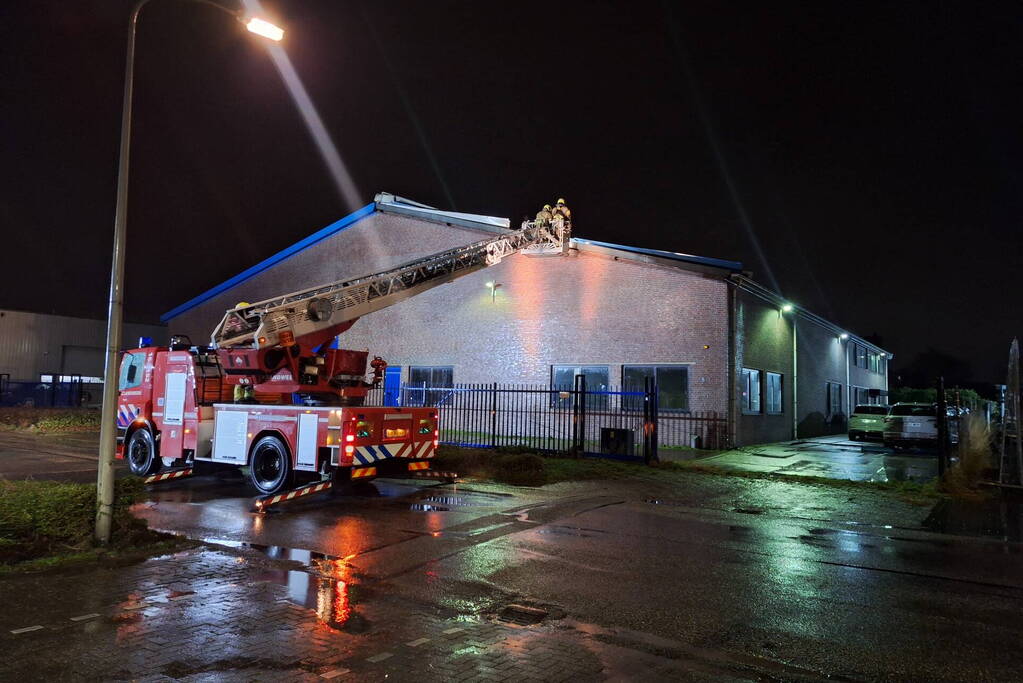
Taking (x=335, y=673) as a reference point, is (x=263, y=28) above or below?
above

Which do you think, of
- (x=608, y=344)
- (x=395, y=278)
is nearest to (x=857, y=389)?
(x=608, y=344)

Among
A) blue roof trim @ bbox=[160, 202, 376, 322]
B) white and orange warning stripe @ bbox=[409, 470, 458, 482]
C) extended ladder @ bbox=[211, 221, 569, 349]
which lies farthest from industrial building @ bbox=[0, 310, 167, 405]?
white and orange warning stripe @ bbox=[409, 470, 458, 482]

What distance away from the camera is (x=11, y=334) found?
4284 centimetres

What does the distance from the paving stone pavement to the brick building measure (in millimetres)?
16242

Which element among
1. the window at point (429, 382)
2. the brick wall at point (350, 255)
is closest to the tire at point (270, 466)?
the window at point (429, 382)

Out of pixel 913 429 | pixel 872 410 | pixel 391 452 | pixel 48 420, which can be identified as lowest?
pixel 48 420

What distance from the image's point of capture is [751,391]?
22.3 meters

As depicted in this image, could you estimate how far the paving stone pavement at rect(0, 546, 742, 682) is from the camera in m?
4.53

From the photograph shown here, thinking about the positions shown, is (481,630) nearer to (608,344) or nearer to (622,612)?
(622,612)

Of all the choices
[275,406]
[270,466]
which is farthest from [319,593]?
[270,466]

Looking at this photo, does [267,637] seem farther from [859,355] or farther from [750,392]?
[859,355]

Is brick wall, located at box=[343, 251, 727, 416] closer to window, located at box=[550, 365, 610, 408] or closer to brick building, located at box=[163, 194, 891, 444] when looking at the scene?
brick building, located at box=[163, 194, 891, 444]

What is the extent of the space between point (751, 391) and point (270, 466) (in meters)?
15.3

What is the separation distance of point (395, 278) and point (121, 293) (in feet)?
26.2
